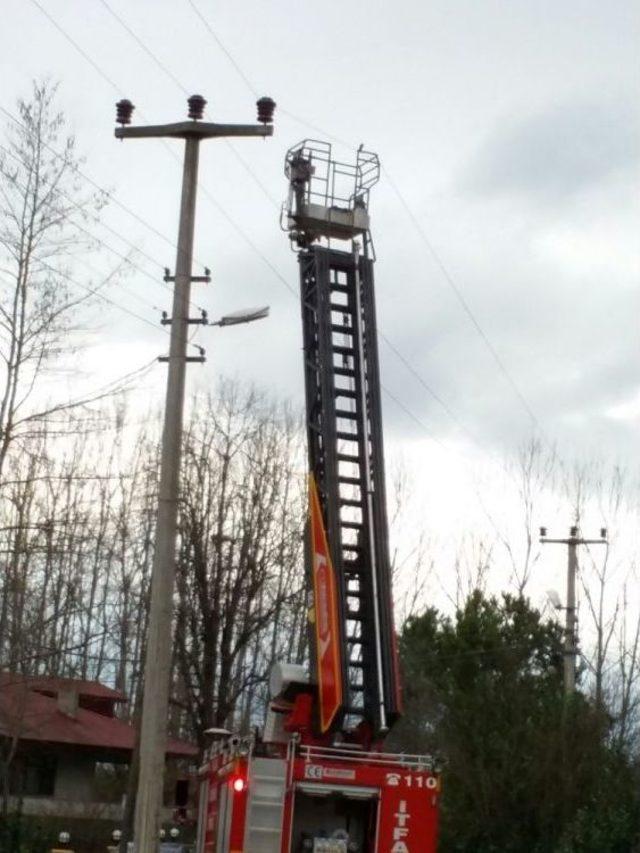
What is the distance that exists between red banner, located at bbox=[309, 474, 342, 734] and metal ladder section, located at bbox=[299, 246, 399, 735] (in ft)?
0.38

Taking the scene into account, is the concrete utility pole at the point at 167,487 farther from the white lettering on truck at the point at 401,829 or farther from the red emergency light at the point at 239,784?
the white lettering on truck at the point at 401,829

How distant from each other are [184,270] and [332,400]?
294cm

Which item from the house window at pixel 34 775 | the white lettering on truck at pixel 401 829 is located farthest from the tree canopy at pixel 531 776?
the house window at pixel 34 775

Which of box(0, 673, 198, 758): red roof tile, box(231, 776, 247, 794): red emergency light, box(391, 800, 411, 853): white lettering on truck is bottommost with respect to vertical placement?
box(391, 800, 411, 853): white lettering on truck

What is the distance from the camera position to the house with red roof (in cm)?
4209

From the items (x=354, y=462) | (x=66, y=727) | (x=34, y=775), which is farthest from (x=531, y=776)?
(x=34, y=775)

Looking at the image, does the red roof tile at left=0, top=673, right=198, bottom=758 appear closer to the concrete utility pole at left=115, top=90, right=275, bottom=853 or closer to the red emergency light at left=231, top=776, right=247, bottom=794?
the concrete utility pole at left=115, top=90, right=275, bottom=853

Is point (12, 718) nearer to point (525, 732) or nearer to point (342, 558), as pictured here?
point (525, 732)

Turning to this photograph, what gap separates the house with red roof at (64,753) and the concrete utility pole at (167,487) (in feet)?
74.2

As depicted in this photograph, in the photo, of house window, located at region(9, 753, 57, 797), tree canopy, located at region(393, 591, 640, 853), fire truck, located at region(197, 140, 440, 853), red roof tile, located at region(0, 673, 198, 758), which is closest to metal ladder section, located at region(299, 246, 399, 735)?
fire truck, located at region(197, 140, 440, 853)

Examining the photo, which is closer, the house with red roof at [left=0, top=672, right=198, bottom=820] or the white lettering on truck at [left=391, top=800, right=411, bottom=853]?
the white lettering on truck at [left=391, top=800, right=411, bottom=853]

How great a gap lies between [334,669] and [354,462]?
290cm

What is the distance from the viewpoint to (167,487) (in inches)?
778

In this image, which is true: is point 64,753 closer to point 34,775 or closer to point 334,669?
point 34,775
